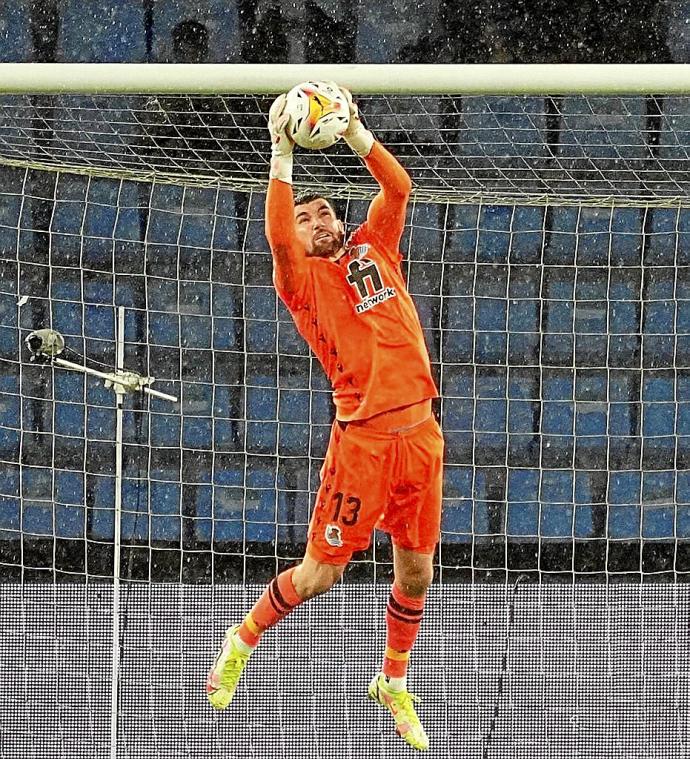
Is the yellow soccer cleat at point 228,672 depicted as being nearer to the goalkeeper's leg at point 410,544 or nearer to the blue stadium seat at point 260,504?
the goalkeeper's leg at point 410,544

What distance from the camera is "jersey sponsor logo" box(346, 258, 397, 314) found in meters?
3.60

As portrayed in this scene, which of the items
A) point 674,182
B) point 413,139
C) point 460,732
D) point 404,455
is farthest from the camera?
point 413,139

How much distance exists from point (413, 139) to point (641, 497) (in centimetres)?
217

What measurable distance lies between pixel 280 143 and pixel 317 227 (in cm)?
38

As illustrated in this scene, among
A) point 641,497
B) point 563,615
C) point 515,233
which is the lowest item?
point 563,615

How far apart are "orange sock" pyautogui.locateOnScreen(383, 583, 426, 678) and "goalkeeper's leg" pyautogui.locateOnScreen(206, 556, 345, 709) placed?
9.0 inches

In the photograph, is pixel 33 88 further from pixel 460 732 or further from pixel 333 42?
pixel 460 732

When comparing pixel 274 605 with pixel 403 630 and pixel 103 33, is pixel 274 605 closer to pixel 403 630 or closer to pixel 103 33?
pixel 403 630

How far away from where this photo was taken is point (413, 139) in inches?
258

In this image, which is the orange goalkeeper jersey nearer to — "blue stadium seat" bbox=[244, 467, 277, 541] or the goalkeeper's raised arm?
the goalkeeper's raised arm

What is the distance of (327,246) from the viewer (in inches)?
144

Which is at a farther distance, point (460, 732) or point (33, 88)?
point (460, 732)

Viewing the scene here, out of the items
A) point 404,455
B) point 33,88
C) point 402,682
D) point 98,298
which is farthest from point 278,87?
point 98,298

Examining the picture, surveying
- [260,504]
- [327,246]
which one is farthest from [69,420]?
[327,246]
